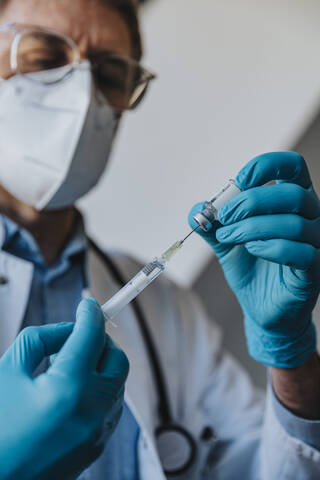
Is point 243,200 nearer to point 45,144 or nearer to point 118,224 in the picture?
point 45,144

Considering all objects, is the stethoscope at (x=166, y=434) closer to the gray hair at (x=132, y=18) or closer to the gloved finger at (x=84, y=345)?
the gloved finger at (x=84, y=345)

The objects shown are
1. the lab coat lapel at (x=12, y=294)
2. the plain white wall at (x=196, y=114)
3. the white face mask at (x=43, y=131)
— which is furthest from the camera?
the plain white wall at (x=196, y=114)

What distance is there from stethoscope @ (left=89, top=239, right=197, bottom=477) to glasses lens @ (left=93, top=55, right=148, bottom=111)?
18.3 inches

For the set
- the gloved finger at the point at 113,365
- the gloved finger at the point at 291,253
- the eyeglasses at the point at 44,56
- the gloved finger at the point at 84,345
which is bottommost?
the gloved finger at the point at 291,253

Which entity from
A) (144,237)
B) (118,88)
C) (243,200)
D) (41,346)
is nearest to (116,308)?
(41,346)

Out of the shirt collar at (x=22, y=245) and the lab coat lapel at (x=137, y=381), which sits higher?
the shirt collar at (x=22, y=245)

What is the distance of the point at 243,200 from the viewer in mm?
529

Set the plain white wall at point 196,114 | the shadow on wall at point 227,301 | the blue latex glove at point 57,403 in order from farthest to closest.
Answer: the plain white wall at point 196,114, the shadow on wall at point 227,301, the blue latex glove at point 57,403

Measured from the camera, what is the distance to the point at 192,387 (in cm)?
102

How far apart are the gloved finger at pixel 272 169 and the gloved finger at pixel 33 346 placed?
0.96 ft

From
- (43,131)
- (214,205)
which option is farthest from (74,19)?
(214,205)

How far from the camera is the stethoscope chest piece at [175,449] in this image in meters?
0.80

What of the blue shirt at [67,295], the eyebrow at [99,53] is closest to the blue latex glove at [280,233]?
the blue shirt at [67,295]

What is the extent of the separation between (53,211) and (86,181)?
0.42 feet
